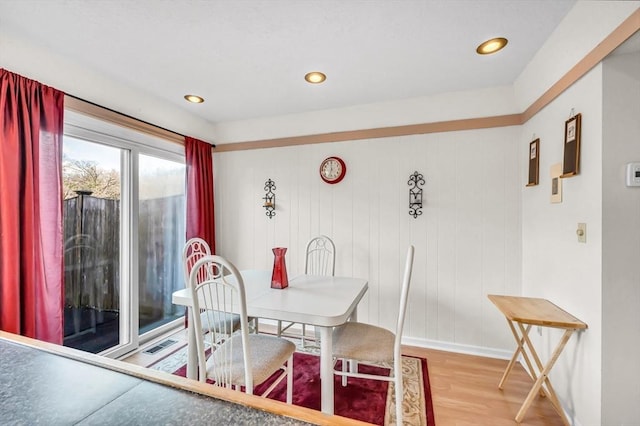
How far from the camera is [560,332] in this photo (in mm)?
1806

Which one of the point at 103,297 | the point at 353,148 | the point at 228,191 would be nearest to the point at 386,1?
the point at 353,148

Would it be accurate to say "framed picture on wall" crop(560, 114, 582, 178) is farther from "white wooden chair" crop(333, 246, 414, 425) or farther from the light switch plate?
"white wooden chair" crop(333, 246, 414, 425)

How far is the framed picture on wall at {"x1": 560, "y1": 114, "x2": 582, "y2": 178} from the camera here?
1584 mm

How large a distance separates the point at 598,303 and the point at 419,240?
1353 millimetres

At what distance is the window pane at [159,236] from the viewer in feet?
9.09

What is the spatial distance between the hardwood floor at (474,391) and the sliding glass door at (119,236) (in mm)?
391

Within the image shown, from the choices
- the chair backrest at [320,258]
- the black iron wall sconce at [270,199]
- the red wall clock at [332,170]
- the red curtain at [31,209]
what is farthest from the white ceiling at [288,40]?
the chair backrest at [320,258]

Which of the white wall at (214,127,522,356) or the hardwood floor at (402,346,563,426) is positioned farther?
the white wall at (214,127,522,356)

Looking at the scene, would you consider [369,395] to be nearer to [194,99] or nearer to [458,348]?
[458,348]

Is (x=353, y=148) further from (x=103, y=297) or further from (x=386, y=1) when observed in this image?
(x=103, y=297)

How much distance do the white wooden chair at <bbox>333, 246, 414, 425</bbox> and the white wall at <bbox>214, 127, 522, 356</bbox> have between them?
1.00m

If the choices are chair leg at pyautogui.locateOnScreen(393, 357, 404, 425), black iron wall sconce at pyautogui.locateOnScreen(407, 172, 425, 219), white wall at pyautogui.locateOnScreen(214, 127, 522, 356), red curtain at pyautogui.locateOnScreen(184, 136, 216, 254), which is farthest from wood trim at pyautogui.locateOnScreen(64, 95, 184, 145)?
chair leg at pyautogui.locateOnScreen(393, 357, 404, 425)

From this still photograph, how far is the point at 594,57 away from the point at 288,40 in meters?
1.68

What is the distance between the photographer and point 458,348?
255 cm
